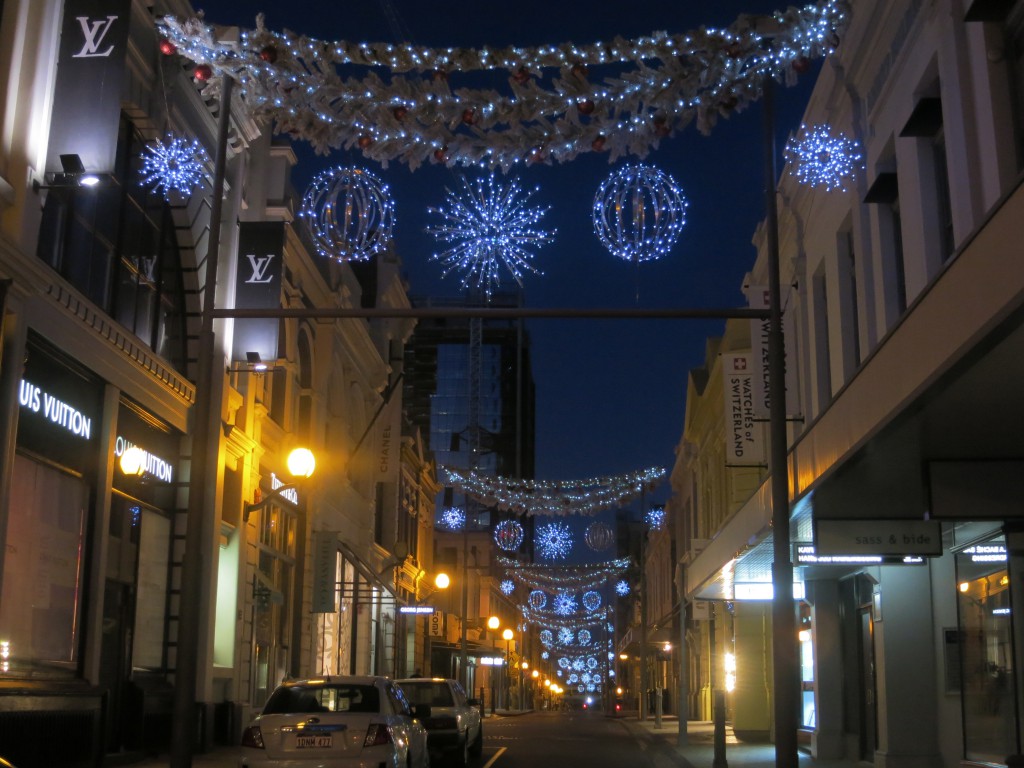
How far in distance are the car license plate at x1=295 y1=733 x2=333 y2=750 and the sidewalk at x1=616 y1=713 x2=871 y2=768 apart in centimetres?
929

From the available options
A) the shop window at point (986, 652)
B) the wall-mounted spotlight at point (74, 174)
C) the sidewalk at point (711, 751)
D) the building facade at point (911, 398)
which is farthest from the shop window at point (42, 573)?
the shop window at point (986, 652)

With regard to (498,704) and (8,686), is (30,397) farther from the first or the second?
(498,704)

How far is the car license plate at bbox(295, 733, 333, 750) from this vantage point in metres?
13.1

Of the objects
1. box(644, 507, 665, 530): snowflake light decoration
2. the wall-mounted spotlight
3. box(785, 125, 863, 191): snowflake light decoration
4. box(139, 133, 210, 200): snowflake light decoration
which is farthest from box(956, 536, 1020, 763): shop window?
box(644, 507, 665, 530): snowflake light decoration

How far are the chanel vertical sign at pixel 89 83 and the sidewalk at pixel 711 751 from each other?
13578 millimetres

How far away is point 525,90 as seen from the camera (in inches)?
541

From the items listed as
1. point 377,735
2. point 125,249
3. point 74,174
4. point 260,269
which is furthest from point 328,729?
point 260,269

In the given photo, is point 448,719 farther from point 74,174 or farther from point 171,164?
point 74,174

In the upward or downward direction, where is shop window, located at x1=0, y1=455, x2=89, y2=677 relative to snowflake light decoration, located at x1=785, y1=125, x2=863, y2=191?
downward

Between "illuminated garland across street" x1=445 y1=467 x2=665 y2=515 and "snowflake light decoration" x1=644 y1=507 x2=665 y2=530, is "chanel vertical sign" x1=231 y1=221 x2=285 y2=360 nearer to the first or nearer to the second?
"illuminated garland across street" x1=445 y1=467 x2=665 y2=515

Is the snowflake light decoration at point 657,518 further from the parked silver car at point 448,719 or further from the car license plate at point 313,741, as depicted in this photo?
the car license plate at point 313,741

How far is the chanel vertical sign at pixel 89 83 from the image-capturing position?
15.2 metres

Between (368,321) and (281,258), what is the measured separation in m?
18.5

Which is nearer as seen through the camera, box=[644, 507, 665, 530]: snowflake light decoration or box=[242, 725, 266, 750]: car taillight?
box=[242, 725, 266, 750]: car taillight
